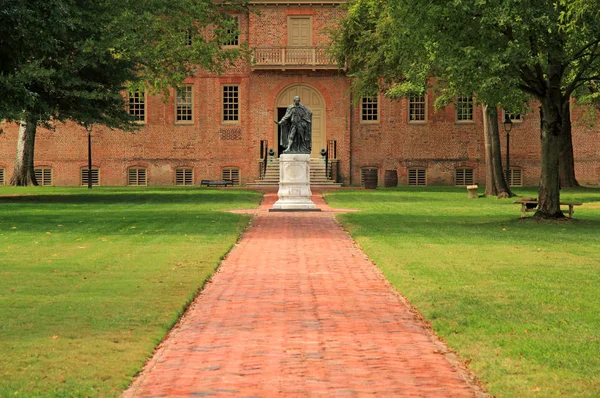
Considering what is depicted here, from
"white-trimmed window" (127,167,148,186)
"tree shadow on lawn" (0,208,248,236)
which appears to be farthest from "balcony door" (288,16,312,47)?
"tree shadow on lawn" (0,208,248,236)

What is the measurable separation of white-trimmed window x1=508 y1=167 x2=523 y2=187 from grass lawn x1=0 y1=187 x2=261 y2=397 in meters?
26.6

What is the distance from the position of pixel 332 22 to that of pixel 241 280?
36.1 metres

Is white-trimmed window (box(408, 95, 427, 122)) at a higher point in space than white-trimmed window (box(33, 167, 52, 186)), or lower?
higher

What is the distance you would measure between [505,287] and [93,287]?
4.66 metres

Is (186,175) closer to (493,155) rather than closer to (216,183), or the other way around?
(216,183)

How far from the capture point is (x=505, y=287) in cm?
1169

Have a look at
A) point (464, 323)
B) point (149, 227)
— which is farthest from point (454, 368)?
point (149, 227)

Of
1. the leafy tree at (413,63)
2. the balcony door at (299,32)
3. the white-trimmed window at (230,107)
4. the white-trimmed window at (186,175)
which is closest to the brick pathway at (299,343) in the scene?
the leafy tree at (413,63)

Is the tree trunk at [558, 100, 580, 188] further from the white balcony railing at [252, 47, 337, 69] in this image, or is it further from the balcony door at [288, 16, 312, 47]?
the balcony door at [288, 16, 312, 47]

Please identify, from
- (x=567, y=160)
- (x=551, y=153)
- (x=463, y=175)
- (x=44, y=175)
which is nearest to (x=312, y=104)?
(x=463, y=175)

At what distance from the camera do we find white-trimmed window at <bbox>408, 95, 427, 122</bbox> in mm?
49219

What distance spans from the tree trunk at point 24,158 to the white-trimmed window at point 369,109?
50.8ft

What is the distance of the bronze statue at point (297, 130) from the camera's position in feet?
93.9

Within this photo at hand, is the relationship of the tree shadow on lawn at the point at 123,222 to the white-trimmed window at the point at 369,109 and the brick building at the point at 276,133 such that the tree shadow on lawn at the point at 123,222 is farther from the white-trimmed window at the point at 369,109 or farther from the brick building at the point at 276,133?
the white-trimmed window at the point at 369,109
